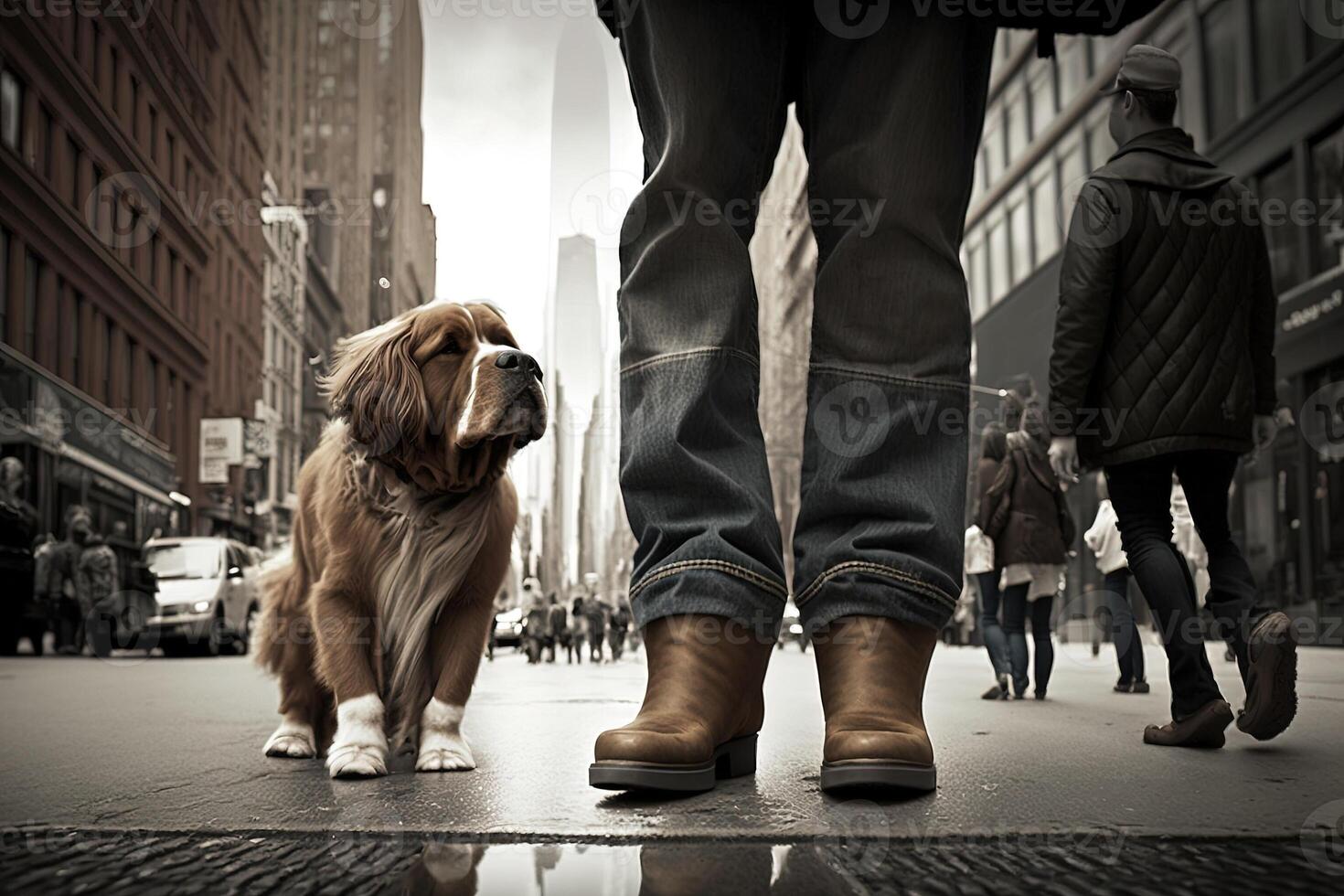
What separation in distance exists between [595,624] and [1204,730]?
60.9 feet

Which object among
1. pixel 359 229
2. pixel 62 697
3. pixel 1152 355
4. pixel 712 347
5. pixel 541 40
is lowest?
pixel 62 697

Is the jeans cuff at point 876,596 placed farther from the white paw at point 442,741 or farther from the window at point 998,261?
the window at point 998,261

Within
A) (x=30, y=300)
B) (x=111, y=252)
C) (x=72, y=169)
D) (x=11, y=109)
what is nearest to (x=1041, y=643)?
(x=11, y=109)

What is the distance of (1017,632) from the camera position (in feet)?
26.5

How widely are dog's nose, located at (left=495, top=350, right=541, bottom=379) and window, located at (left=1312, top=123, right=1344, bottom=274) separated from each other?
17.1 metres

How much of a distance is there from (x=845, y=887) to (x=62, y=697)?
6.10 metres

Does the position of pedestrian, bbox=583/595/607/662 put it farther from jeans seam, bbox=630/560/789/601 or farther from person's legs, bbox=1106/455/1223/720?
jeans seam, bbox=630/560/789/601

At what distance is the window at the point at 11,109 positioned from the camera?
2109 centimetres

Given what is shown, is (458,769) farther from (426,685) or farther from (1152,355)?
(1152,355)

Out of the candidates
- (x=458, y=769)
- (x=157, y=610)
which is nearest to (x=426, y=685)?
(x=458, y=769)

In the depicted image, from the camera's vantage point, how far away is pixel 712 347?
7.61 ft

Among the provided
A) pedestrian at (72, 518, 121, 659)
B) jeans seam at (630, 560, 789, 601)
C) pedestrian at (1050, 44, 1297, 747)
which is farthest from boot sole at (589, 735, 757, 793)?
pedestrian at (72, 518, 121, 659)

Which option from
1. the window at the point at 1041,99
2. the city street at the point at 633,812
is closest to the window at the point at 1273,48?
the window at the point at 1041,99

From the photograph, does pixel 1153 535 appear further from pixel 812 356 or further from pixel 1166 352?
pixel 812 356
